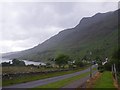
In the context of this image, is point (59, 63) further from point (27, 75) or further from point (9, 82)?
point (9, 82)

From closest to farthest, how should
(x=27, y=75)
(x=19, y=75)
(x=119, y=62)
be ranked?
(x=19, y=75) → (x=27, y=75) → (x=119, y=62)

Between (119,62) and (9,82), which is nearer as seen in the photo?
(9,82)

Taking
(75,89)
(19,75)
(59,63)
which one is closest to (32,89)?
(75,89)

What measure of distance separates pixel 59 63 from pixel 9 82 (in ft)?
352

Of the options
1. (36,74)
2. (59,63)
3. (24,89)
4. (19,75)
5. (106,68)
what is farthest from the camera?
(59,63)

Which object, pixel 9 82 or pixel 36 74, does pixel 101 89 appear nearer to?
Result: pixel 9 82

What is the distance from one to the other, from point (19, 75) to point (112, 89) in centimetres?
1989

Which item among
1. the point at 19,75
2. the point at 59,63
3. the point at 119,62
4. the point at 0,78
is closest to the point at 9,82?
the point at 0,78

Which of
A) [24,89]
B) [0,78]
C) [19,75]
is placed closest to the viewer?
[24,89]

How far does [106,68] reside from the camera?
10600cm

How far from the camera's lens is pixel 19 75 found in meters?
46.2

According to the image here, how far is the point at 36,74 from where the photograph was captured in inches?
2312

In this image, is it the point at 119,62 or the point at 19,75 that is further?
the point at 119,62

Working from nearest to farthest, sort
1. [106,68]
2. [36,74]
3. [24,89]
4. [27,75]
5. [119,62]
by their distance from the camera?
[24,89] < [27,75] < [36,74] < [119,62] < [106,68]
